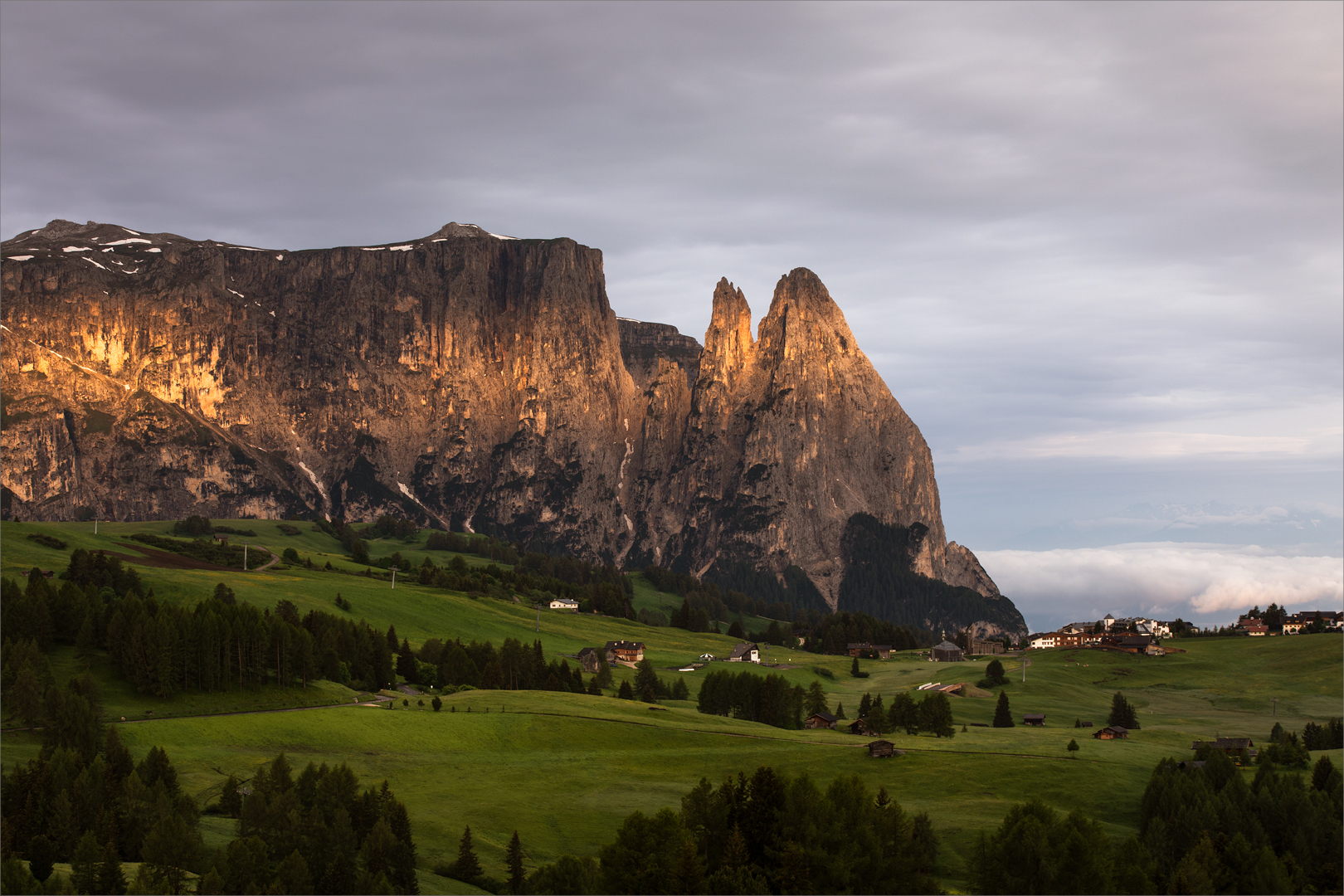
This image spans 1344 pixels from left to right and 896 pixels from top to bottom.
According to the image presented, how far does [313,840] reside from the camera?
74438 millimetres

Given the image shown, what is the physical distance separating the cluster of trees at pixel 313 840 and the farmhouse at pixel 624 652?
103685 millimetres

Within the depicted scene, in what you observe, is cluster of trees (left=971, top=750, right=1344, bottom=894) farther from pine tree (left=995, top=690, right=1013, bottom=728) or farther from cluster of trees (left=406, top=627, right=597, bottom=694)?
cluster of trees (left=406, top=627, right=597, bottom=694)

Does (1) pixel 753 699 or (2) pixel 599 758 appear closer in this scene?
(2) pixel 599 758

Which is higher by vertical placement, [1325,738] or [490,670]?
[490,670]

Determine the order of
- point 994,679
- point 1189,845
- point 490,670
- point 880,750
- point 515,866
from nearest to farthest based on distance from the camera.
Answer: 1. point 515,866
2. point 1189,845
3. point 880,750
4. point 490,670
5. point 994,679

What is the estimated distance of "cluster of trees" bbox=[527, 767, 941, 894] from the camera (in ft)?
227

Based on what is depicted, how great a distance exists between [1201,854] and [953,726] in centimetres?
5405

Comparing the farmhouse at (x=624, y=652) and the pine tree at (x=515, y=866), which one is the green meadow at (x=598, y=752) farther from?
the farmhouse at (x=624, y=652)

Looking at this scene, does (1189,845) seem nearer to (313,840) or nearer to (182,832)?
(313,840)

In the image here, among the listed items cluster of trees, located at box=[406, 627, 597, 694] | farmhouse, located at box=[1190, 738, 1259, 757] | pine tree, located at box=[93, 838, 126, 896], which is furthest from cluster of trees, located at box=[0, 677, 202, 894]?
farmhouse, located at box=[1190, 738, 1259, 757]

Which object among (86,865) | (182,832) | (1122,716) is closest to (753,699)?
(1122,716)

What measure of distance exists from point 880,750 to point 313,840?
5340 cm

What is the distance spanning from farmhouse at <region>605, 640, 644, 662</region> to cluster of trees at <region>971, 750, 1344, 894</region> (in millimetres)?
103668

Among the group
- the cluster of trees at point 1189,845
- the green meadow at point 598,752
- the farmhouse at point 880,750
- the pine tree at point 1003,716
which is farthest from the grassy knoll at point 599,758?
the cluster of trees at point 1189,845
